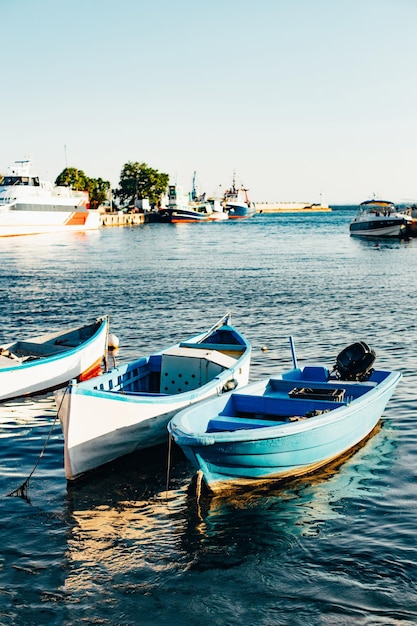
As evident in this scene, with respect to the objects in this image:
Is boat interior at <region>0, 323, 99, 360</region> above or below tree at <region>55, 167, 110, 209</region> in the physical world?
below

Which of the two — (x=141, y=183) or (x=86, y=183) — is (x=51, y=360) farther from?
(x=141, y=183)

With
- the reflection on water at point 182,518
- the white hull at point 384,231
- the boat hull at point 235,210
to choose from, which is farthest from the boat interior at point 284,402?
the boat hull at point 235,210

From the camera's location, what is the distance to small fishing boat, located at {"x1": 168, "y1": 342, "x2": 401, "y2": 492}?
36.8ft

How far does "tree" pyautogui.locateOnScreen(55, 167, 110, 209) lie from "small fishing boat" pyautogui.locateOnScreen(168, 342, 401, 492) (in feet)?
449

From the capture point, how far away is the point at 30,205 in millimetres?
94625

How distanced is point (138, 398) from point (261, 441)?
8.94 feet

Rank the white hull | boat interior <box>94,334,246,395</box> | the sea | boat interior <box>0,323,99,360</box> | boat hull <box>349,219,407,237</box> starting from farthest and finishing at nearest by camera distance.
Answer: the white hull
boat hull <box>349,219,407,237</box>
boat interior <box>0,323,99,360</box>
boat interior <box>94,334,246,395</box>
the sea

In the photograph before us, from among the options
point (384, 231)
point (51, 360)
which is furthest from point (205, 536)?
point (384, 231)

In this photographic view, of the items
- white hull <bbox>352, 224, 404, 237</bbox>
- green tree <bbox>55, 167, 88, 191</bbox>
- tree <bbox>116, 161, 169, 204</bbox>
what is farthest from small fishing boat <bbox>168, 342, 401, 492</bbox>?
tree <bbox>116, 161, 169, 204</bbox>

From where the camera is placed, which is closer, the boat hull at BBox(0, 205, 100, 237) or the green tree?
the boat hull at BBox(0, 205, 100, 237)

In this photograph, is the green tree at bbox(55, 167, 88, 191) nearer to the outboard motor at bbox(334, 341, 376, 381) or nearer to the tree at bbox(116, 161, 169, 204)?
the tree at bbox(116, 161, 169, 204)

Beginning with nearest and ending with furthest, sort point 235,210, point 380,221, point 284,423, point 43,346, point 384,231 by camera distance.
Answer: point 284,423 < point 43,346 < point 380,221 < point 384,231 < point 235,210

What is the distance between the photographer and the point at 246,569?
962cm

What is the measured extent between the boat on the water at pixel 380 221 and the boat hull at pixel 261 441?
7584cm
